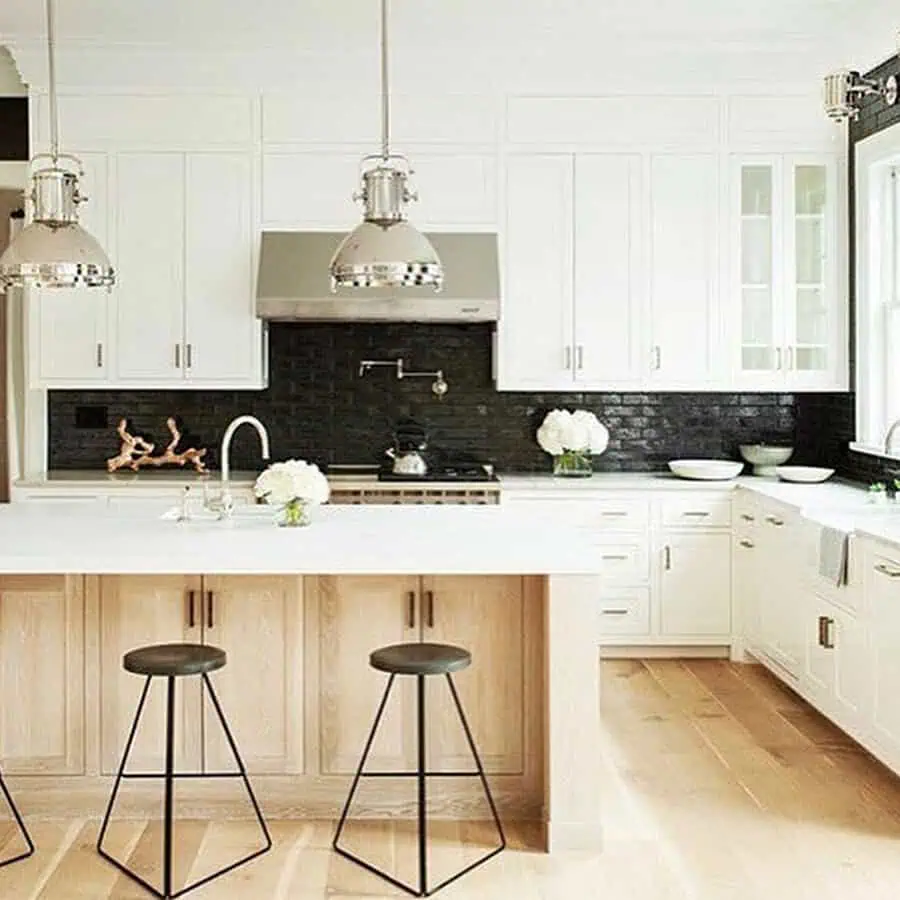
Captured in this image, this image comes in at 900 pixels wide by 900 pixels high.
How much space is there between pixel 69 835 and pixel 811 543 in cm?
296

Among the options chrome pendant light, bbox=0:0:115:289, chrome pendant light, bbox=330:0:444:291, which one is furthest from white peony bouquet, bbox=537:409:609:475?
chrome pendant light, bbox=0:0:115:289

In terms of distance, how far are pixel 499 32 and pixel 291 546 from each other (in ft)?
10.1

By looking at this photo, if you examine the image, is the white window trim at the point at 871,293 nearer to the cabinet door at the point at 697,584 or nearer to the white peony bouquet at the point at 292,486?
the cabinet door at the point at 697,584

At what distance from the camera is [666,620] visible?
6.93m

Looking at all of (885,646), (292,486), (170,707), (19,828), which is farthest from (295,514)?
(885,646)

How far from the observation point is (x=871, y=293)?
6879mm

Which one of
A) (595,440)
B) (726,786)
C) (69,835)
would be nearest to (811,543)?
(726,786)

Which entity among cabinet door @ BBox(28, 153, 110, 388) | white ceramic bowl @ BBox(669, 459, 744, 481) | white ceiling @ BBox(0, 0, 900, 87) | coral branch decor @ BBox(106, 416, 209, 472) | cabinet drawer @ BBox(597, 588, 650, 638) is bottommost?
cabinet drawer @ BBox(597, 588, 650, 638)

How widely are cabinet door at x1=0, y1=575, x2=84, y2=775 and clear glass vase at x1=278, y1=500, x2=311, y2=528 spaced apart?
2.20 feet

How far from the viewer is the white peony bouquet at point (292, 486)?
4625mm

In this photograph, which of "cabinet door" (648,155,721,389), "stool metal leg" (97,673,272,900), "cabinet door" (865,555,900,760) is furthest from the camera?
"cabinet door" (648,155,721,389)

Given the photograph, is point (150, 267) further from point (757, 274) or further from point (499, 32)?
point (757, 274)

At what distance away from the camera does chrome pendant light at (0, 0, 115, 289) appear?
13.6 ft

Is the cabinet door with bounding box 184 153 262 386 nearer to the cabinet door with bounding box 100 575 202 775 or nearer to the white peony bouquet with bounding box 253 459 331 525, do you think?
the white peony bouquet with bounding box 253 459 331 525
